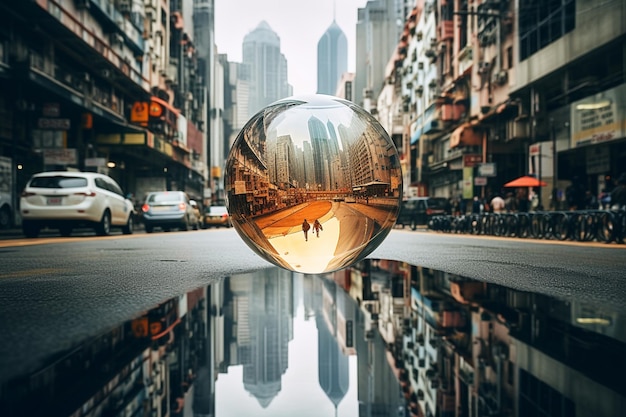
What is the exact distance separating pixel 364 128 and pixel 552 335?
1.77m

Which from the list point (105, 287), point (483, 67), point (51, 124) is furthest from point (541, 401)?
point (483, 67)

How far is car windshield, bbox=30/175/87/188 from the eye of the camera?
15.1m

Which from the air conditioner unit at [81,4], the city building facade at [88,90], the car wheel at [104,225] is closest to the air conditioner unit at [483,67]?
the city building facade at [88,90]

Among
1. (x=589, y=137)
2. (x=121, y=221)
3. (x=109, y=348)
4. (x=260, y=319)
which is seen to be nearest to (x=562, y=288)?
(x=260, y=319)

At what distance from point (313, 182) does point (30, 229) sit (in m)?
13.9

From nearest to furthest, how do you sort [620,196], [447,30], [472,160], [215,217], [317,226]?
1. [317,226]
2. [620,196]
3. [215,217]
4. [472,160]
5. [447,30]

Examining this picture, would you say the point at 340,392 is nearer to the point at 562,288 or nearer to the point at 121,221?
the point at 562,288

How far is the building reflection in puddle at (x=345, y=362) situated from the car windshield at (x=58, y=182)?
1302 cm

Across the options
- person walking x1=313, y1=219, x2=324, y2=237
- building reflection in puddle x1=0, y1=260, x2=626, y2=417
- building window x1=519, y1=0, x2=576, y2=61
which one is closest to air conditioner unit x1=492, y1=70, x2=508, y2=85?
building window x1=519, y1=0, x2=576, y2=61

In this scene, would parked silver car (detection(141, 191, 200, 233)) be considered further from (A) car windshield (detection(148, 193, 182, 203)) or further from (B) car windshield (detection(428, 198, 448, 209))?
(B) car windshield (detection(428, 198, 448, 209))

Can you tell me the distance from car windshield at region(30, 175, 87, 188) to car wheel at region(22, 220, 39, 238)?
3.27 ft

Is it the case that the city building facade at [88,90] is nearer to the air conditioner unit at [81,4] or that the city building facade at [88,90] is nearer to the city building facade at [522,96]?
the air conditioner unit at [81,4]

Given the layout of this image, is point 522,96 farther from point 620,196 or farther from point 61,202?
point 61,202

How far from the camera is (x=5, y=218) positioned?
1959 cm
